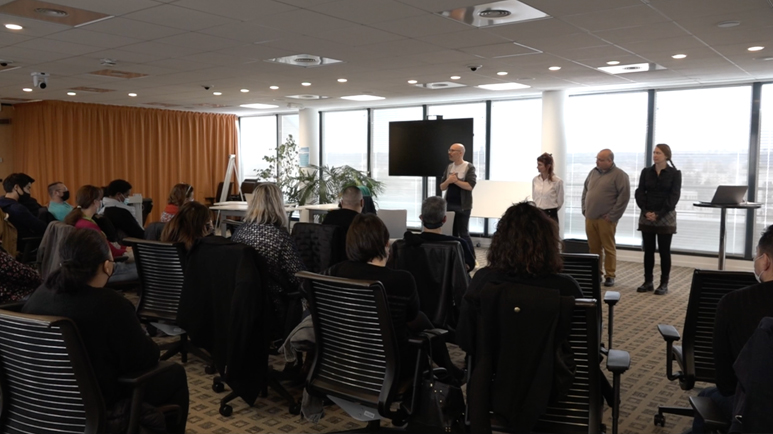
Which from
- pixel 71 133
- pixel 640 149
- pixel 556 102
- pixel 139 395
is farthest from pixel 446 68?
pixel 71 133

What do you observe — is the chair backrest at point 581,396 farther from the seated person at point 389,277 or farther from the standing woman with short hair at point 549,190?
the standing woman with short hair at point 549,190

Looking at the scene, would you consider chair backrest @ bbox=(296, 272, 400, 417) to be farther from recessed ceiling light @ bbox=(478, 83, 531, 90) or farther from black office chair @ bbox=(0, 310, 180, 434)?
recessed ceiling light @ bbox=(478, 83, 531, 90)

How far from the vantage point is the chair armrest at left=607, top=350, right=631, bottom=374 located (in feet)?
7.27

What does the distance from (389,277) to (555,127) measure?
7.27m

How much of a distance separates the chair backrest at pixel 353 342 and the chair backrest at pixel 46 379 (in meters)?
0.94

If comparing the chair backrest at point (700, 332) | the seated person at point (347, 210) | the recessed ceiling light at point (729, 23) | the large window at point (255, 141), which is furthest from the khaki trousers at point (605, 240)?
the large window at point (255, 141)

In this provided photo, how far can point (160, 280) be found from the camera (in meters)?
3.82

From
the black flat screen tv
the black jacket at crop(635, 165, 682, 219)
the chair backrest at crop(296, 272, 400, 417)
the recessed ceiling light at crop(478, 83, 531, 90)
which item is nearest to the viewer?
the chair backrest at crop(296, 272, 400, 417)

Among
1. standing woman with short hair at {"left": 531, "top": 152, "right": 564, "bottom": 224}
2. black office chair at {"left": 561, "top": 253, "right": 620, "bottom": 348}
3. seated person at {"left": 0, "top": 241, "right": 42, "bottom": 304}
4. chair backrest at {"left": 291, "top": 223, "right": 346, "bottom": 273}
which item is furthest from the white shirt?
seated person at {"left": 0, "top": 241, "right": 42, "bottom": 304}

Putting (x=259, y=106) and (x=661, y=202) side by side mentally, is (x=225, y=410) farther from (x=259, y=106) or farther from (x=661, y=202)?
(x=259, y=106)

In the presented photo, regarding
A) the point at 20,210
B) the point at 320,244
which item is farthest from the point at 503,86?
the point at 20,210

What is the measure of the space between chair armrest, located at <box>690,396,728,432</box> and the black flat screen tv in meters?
5.75

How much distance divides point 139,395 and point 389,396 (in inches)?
37.4

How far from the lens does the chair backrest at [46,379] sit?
1.84 metres
